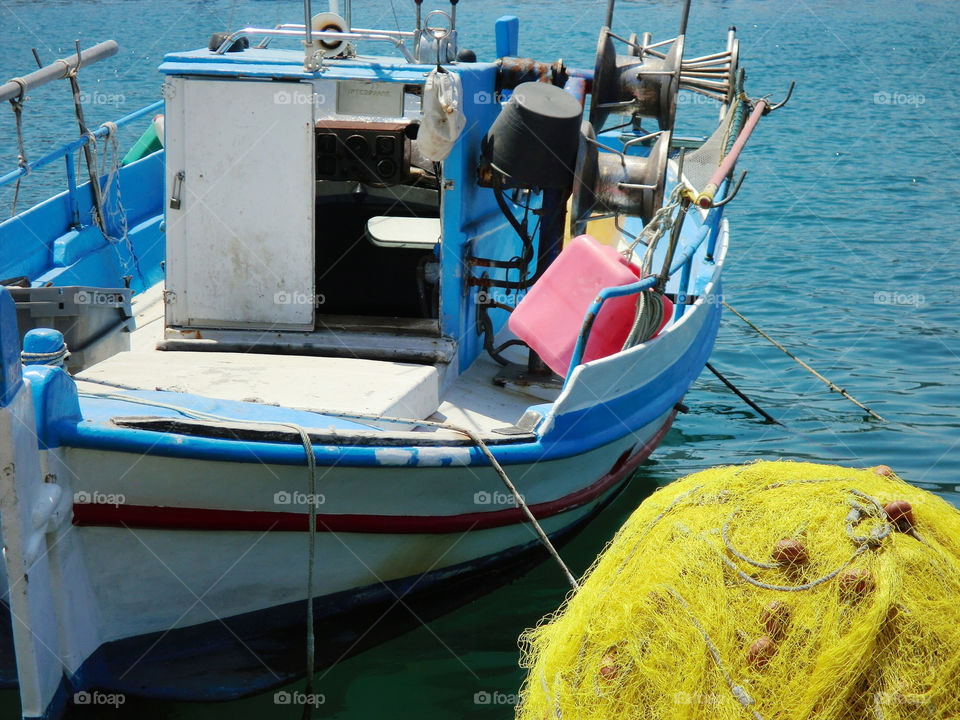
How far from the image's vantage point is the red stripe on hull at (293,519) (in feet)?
13.5

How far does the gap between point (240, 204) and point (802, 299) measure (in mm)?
7552

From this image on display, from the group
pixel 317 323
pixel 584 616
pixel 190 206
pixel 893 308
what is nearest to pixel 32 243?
pixel 190 206

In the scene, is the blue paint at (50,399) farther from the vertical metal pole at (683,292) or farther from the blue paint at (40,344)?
the vertical metal pole at (683,292)

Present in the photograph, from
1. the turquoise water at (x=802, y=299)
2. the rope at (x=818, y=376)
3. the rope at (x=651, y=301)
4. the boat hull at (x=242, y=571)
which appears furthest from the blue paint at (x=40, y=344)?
the rope at (x=818, y=376)

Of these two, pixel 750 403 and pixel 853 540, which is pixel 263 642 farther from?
pixel 750 403

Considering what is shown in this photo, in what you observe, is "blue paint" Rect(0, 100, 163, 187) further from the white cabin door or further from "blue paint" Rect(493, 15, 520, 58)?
"blue paint" Rect(493, 15, 520, 58)

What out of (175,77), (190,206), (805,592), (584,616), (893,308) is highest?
(175,77)

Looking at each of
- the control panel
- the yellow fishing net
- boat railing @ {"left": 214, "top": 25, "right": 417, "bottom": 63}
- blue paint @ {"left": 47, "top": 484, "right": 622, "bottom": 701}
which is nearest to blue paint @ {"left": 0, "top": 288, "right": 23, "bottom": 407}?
blue paint @ {"left": 47, "top": 484, "right": 622, "bottom": 701}

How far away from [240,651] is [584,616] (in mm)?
1826

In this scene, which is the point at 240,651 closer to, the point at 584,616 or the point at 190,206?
the point at 584,616

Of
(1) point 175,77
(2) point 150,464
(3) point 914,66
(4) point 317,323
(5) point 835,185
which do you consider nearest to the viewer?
(2) point 150,464

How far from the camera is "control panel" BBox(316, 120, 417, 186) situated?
19.9 ft

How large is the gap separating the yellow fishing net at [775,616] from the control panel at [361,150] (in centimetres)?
314

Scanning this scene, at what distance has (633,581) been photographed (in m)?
3.70
